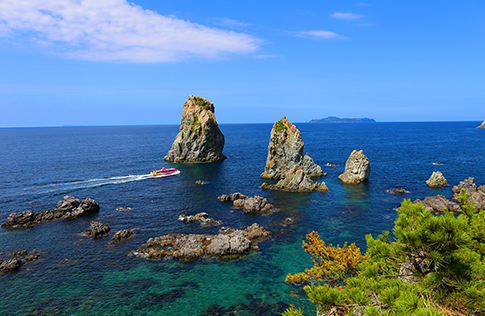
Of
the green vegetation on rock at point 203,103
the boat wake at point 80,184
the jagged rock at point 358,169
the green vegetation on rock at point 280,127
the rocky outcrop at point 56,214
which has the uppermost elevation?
the green vegetation on rock at point 203,103

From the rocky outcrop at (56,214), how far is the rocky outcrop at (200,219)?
17.9m

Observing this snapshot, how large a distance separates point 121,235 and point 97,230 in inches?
170

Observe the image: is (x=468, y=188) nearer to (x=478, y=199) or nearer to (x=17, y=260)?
(x=478, y=199)

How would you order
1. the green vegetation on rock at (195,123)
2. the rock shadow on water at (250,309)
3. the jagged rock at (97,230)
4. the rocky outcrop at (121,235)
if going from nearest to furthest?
the rock shadow on water at (250,309), the rocky outcrop at (121,235), the jagged rock at (97,230), the green vegetation on rock at (195,123)

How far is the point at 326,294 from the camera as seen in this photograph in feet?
35.1

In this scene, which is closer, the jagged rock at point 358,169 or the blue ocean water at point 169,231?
the blue ocean water at point 169,231

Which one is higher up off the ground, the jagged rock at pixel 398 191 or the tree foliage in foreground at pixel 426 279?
the tree foliage in foreground at pixel 426 279

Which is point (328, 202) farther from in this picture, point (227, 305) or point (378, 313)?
point (378, 313)

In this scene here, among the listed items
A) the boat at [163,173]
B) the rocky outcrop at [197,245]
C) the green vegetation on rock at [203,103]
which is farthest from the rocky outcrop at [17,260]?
the green vegetation on rock at [203,103]

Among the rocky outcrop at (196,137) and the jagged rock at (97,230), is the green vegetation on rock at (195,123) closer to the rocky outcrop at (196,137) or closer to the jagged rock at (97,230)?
the rocky outcrop at (196,137)

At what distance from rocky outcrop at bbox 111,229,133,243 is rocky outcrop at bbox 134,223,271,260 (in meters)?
4.54

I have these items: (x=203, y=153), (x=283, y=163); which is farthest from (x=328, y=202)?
(x=203, y=153)

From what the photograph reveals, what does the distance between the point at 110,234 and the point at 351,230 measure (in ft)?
121

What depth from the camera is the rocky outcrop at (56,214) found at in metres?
46.2
